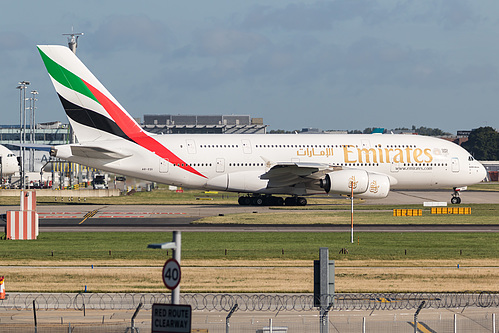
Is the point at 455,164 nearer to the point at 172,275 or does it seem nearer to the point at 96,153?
the point at 96,153

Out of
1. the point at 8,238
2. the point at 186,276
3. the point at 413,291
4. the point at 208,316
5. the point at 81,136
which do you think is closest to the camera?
the point at 208,316

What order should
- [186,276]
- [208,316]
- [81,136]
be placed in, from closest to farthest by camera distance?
[208,316], [186,276], [81,136]

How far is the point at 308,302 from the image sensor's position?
23.3 m

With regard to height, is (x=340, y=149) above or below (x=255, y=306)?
above

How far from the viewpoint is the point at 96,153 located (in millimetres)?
56625

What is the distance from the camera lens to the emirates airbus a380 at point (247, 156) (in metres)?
56.9

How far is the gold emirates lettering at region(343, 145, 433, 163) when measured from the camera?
2362 inches

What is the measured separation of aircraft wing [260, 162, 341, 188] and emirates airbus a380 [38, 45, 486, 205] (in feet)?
0.27

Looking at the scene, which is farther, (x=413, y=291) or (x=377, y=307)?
(x=413, y=291)

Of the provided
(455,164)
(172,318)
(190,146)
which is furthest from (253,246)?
(455,164)

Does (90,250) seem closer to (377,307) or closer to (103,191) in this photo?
(377,307)

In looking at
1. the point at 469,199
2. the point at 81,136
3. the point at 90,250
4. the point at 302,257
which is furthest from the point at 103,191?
the point at 302,257

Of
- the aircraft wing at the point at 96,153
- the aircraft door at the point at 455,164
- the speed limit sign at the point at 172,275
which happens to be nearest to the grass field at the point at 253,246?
the aircraft wing at the point at 96,153

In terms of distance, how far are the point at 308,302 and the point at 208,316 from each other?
4.13m
